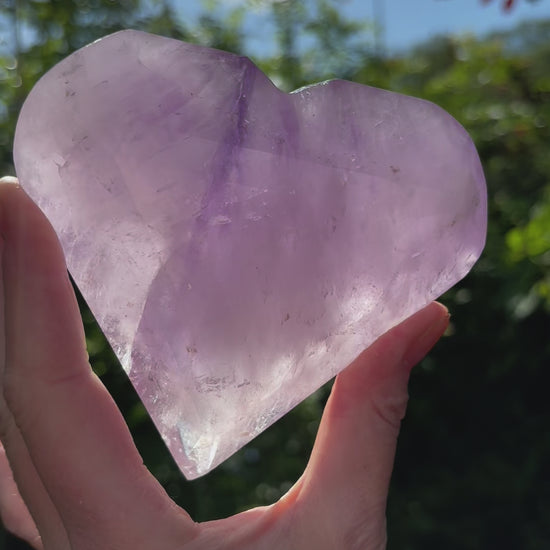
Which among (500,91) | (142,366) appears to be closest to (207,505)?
(142,366)

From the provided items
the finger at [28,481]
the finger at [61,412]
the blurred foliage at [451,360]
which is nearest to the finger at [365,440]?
the finger at [61,412]

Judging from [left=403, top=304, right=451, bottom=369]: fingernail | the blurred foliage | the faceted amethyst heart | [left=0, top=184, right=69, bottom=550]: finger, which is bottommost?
the blurred foliage

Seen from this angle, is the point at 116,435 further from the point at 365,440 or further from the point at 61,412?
the point at 365,440

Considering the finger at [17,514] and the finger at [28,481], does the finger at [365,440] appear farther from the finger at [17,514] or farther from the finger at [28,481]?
the finger at [17,514]

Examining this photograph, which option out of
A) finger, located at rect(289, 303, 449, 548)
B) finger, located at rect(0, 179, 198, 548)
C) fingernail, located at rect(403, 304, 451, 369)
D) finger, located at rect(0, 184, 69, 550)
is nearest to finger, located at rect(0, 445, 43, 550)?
finger, located at rect(0, 184, 69, 550)

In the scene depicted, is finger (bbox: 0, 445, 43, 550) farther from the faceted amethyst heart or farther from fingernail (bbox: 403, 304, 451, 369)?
fingernail (bbox: 403, 304, 451, 369)
